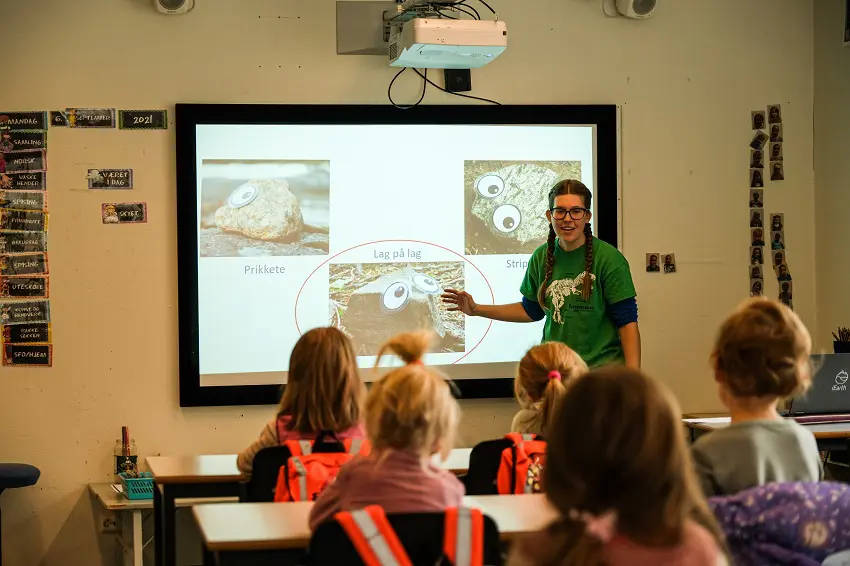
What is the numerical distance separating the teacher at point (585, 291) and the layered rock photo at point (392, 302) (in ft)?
2.02

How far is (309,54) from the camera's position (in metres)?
4.64

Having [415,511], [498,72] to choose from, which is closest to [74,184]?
[498,72]

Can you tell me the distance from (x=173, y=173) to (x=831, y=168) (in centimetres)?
315

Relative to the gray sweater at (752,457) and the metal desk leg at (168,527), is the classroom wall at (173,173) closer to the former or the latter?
the metal desk leg at (168,527)

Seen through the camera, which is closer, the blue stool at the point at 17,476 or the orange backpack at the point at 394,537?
the orange backpack at the point at 394,537

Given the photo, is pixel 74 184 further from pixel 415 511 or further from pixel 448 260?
pixel 415 511

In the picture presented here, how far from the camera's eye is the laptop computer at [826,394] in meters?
4.08

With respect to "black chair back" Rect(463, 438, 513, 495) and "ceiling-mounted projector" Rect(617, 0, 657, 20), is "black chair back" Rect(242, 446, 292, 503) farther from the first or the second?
"ceiling-mounted projector" Rect(617, 0, 657, 20)

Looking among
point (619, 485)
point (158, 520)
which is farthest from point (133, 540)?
point (619, 485)

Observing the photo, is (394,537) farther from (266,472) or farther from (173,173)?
(173,173)

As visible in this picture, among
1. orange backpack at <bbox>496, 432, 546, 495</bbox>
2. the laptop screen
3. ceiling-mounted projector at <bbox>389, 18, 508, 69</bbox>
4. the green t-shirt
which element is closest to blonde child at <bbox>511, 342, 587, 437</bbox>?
orange backpack at <bbox>496, 432, 546, 495</bbox>

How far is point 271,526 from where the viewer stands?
236cm

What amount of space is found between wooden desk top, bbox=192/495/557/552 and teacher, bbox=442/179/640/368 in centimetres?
143

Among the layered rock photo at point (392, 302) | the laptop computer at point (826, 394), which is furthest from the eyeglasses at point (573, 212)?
the laptop computer at point (826, 394)
